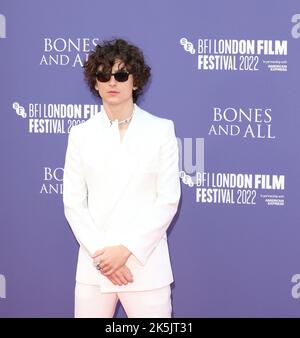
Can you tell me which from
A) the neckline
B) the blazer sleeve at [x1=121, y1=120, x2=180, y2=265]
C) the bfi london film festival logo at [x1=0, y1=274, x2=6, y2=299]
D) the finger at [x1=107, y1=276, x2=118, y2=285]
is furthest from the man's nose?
the bfi london film festival logo at [x1=0, y1=274, x2=6, y2=299]

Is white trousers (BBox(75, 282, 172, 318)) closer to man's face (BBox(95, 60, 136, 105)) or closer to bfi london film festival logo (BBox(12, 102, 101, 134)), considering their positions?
man's face (BBox(95, 60, 136, 105))

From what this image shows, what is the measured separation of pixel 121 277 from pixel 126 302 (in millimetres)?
128

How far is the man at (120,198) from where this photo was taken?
2680 millimetres

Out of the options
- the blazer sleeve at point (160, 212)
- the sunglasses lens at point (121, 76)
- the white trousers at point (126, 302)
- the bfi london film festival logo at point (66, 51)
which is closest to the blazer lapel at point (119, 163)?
the blazer sleeve at point (160, 212)

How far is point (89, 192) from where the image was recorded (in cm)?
278

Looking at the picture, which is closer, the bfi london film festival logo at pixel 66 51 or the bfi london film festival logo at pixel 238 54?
the bfi london film festival logo at pixel 238 54

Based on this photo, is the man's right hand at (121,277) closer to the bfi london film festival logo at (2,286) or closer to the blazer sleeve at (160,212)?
the blazer sleeve at (160,212)

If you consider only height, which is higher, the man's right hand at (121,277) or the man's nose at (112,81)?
the man's nose at (112,81)

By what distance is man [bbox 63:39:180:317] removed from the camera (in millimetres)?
2680

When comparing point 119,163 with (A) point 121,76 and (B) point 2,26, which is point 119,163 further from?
(B) point 2,26

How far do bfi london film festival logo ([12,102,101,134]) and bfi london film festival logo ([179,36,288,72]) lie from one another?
22.5 inches
